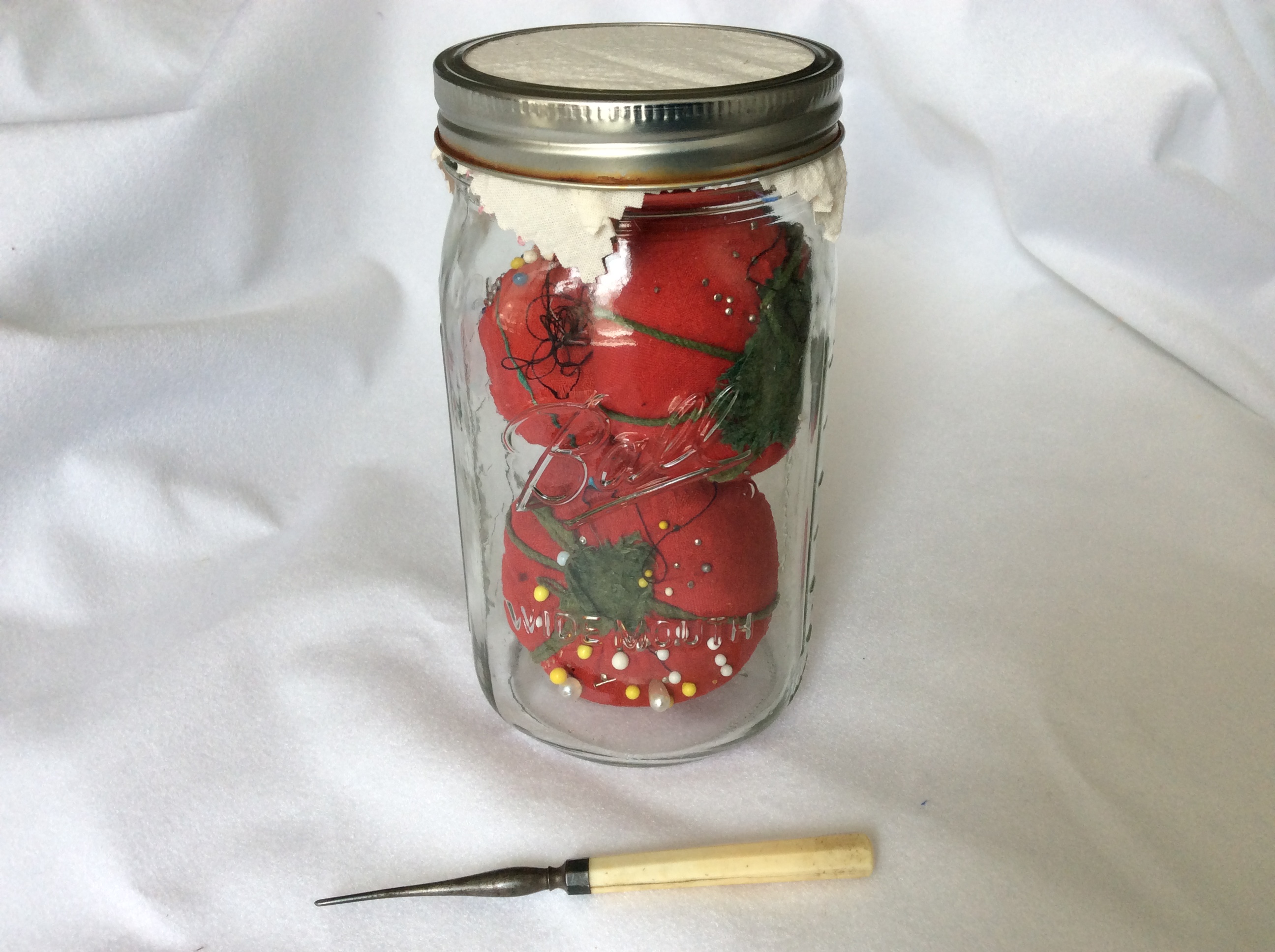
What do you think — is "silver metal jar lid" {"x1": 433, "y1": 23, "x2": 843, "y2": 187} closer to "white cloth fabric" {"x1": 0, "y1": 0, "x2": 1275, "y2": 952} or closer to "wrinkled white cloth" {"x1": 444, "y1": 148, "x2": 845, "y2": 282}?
"wrinkled white cloth" {"x1": 444, "y1": 148, "x2": 845, "y2": 282}

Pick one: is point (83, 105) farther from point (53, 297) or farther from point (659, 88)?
point (659, 88)

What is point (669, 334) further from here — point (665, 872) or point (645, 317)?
point (665, 872)

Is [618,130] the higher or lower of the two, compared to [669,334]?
higher

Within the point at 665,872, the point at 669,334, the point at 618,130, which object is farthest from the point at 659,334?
the point at 665,872

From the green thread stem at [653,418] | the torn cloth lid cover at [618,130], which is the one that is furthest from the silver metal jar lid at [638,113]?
the green thread stem at [653,418]

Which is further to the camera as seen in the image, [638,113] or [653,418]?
[653,418]

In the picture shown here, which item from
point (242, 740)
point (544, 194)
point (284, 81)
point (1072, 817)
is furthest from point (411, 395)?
point (1072, 817)

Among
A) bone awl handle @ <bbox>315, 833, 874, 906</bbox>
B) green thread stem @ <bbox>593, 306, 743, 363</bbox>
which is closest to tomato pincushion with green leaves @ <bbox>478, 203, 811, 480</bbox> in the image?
green thread stem @ <bbox>593, 306, 743, 363</bbox>
